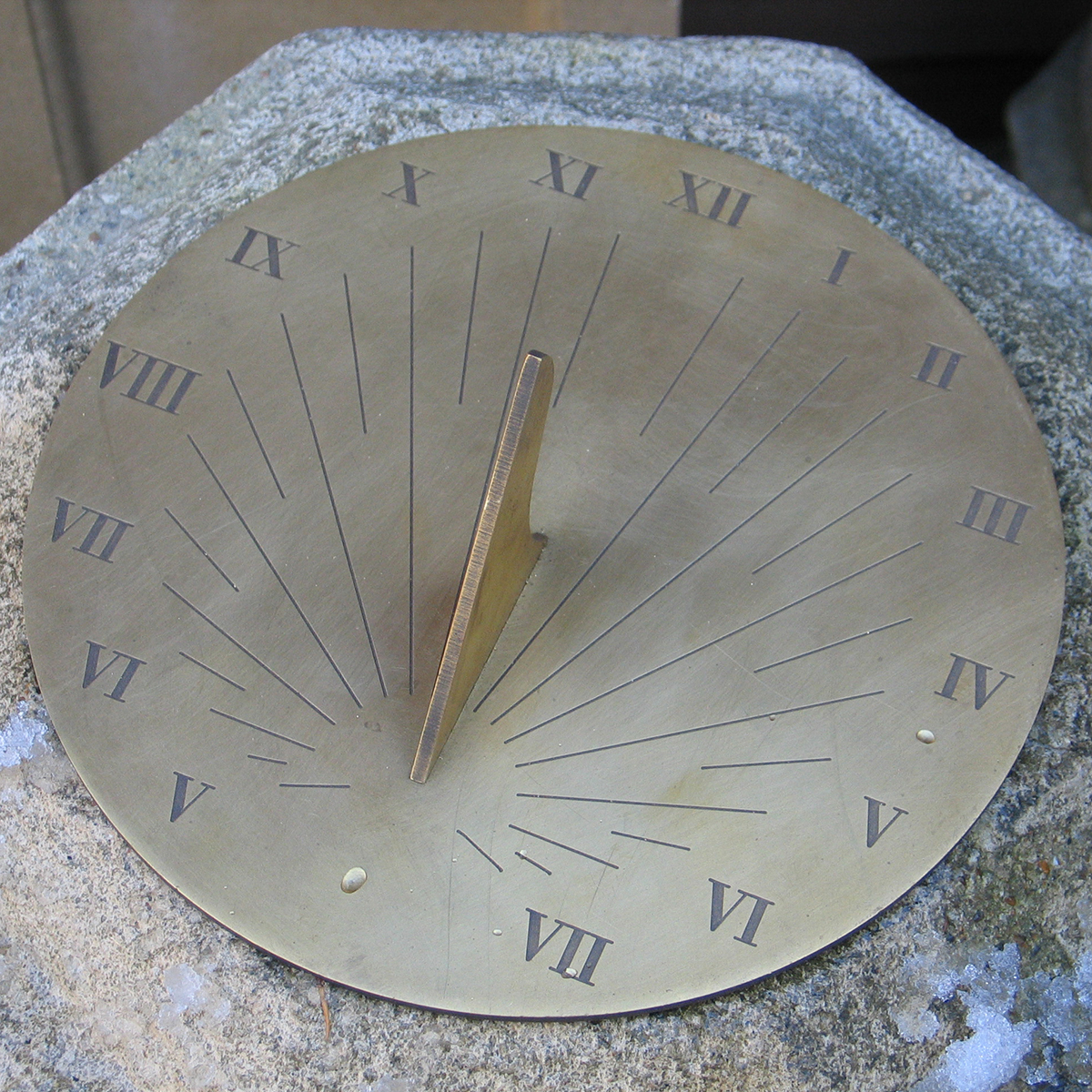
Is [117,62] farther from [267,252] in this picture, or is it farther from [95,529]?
[95,529]

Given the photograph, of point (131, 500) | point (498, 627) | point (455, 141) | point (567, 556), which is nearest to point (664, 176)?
point (455, 141)

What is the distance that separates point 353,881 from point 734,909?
1.21 feet

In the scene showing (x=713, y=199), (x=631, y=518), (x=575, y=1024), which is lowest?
(x=575, y=1024)

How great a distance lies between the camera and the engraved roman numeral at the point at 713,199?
1.38 metres

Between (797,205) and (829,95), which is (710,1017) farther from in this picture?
(829,95)

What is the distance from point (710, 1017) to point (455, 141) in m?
1.07

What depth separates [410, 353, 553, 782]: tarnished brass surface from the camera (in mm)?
1007

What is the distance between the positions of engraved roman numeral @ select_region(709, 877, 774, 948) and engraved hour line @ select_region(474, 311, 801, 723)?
0.27m

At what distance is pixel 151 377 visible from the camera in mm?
1296

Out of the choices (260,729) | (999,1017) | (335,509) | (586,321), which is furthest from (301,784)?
(999,1017)

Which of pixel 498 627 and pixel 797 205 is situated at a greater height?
pixel 797 205

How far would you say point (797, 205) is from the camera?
1.38 metres

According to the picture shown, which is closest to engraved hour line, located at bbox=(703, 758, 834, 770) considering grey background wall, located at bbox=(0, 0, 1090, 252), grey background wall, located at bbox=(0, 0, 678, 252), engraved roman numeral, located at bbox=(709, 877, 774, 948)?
engraved roman numeral, located at bbox=(709, 877, 774, 948)

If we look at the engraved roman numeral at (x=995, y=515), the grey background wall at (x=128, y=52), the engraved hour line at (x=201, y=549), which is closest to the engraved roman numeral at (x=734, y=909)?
the engraved roman numeral at (x=995, y=515)
